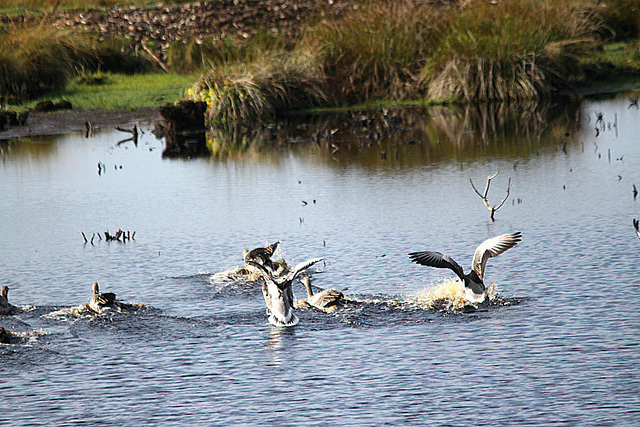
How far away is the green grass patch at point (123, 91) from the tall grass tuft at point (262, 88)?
2179mm

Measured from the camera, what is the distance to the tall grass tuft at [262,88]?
93.9 feet

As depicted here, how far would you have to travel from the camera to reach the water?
26.3 feet

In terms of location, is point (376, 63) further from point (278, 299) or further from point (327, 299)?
point (278, 299)

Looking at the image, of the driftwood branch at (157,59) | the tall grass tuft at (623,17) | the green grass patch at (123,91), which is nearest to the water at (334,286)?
the green grass patch at (123,91)

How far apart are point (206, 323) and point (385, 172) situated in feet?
30.2

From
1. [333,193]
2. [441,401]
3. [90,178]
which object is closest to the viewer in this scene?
[441,401]

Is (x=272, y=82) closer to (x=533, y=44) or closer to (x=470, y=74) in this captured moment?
(x=470, y=74)

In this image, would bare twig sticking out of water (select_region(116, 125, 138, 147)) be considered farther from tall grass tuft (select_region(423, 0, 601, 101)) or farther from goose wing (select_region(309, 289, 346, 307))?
goose wing (select_region(309, 289, 346, 307))

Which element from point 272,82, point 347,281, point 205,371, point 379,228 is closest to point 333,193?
point 379,228

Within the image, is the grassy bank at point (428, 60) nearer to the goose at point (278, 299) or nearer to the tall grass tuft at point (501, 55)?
the tall grass tuft at point (501, 55)

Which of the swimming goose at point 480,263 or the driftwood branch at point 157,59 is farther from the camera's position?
the driftwood branch at point 157,59

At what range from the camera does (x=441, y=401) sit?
25.7 ft

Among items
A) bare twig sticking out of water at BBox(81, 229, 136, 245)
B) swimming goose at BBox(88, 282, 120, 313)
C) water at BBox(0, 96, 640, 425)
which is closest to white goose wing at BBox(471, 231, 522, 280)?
water at BBox(0, 96, 640, 425)

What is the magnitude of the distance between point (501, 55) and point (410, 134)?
19.0 feet
